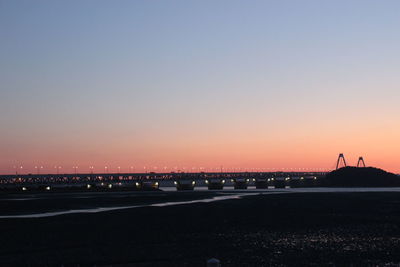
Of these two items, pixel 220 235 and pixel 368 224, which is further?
pixel 368 224

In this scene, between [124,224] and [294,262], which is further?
[124,224]

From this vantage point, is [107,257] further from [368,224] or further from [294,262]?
[368,224]

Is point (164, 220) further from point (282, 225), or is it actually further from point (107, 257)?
point (107, 257)

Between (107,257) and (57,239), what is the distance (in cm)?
1035

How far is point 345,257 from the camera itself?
100 ft

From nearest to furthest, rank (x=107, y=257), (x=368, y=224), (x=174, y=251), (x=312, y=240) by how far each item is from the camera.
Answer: (x=107, y=257) < (x=174, y=251) < (x=312, y=240) < (x=368, y=224)

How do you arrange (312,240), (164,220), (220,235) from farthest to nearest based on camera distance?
(164,220) → (220,235) → (312,240)

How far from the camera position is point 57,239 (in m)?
40.2

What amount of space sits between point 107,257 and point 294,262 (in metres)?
10.1

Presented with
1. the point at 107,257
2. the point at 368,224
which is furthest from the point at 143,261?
the point at 368,224

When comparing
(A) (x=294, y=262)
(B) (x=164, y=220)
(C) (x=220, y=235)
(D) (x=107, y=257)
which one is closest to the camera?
(A) (x=294, y=262)

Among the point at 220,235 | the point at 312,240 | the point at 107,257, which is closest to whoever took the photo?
the point at 107,257

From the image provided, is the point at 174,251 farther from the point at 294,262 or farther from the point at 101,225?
the point at 101,225

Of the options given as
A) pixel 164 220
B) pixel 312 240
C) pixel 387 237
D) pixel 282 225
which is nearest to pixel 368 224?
pixel 282 225
